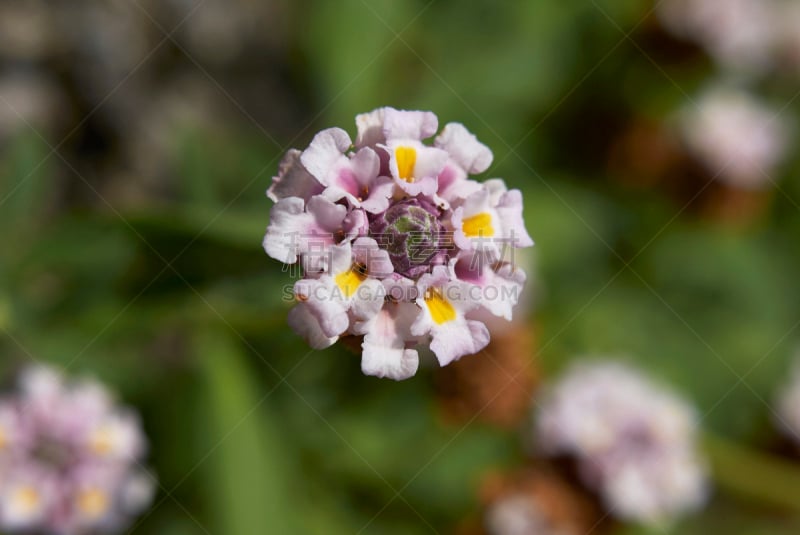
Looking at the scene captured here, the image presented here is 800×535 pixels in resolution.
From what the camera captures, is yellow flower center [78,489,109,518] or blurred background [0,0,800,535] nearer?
yellow flower center [78,489,109,518]

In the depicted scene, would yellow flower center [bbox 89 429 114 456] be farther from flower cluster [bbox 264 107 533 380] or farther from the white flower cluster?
the white flower cluster

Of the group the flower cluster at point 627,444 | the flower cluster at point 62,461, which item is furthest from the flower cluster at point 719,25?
the flower cluster at point 62,461

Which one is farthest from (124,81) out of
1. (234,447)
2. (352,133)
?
(234,447)

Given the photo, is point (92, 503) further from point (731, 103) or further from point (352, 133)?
point (731, 103)

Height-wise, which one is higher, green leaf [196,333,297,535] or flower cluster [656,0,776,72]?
flower cluster [656,0,776,72]

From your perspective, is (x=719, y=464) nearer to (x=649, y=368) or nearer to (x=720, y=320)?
(x=649, y=368)

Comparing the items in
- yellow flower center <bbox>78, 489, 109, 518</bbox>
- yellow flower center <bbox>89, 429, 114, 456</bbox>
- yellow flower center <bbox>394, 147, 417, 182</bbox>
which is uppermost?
yellow flower center <bbox>394, 147, 417, 182</bbox>

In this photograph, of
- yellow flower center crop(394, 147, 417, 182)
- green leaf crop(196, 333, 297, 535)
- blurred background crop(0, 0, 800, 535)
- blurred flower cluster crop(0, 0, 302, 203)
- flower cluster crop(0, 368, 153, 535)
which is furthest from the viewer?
blurred flower cluster crop(0, 0, 302, 203)

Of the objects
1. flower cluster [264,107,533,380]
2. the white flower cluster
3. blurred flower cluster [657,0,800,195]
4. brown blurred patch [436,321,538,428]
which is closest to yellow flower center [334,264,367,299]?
flower cluster [264,107,533,380]
